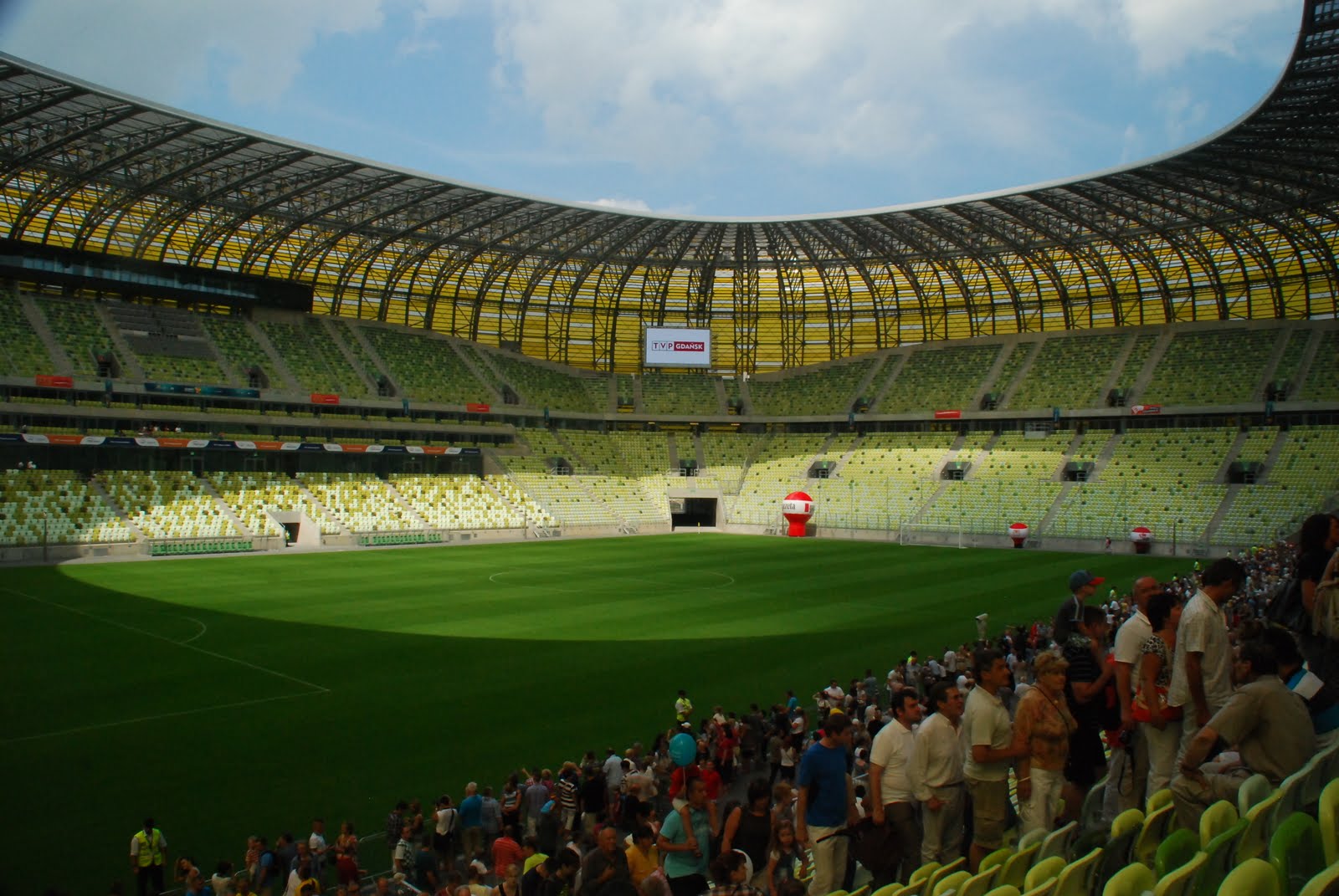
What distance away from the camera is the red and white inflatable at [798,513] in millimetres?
65125

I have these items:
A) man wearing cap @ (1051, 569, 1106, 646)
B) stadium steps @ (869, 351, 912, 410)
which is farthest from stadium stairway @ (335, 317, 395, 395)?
man wearing cap @ (1051, 569, 1106, 646)

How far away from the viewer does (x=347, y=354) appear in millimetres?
68062

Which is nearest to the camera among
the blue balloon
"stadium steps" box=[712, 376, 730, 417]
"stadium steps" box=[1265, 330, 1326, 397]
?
the blue balloon

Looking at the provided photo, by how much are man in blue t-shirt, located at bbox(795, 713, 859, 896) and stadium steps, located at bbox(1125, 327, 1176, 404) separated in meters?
65.7

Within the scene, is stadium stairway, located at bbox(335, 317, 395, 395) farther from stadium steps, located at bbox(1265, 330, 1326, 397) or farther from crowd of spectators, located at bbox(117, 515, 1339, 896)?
crowd of spectators, located at bbox(117, 515, 1339, 896)

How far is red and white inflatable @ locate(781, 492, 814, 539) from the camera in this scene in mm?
65125

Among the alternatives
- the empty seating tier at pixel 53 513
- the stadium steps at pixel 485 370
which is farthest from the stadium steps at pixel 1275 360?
the empty seating tier at pixel 53 513

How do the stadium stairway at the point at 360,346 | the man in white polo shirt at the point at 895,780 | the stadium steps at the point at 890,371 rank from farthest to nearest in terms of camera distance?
1. the stadium steps at the point at 890,371
2. the stadium stairway at the point at 360,346
3. the man in white polo shirt at the point at 895,780

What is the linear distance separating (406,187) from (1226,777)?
49468 millimetres

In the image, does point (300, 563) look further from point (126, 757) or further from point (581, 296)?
point (581, 296)

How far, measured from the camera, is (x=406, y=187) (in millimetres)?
50562

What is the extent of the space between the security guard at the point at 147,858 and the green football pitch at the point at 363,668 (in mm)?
517

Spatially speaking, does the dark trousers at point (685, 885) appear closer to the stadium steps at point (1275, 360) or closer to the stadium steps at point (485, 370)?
the stadium steps at point (1275, 360)

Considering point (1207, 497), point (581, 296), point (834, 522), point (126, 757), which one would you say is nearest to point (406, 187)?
point (581, 296)
